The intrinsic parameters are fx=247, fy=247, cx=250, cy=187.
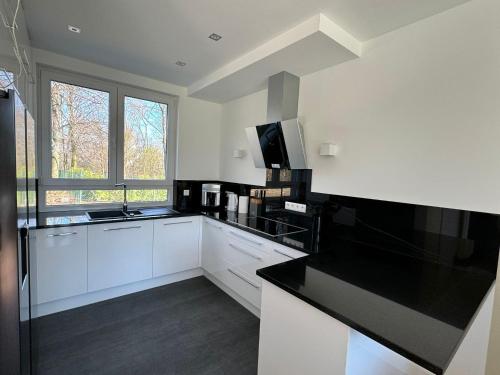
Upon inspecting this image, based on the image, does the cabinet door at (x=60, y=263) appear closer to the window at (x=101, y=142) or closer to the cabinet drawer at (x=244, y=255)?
the window at (x=101, y=142)

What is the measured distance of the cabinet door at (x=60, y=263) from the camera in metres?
2.11

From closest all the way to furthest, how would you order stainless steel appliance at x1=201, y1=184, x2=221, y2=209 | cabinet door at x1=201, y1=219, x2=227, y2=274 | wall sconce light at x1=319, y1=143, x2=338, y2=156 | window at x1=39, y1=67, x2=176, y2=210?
1. wall sconce light at x1=319, y1=143, x2=338, y2=156
2. window at x1=39, y1=67, x2=176, y2=210
3. cabinet door at x1=201, y1=219, x2=227, y2=274
4. stainless steel appliance at x1=201, y1=184, x2=221, y2=209

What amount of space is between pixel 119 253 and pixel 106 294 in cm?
46

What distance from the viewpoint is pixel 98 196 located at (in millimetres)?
2861

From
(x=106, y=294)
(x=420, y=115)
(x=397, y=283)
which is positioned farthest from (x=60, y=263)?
(x=420, y=115)

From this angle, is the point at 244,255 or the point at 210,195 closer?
the point at 244,255

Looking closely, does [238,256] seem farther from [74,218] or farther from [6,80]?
[6,80]

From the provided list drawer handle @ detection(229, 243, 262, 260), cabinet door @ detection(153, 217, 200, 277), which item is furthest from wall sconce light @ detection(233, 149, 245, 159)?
drawer handle @ detection(229, 243, 262, 260)

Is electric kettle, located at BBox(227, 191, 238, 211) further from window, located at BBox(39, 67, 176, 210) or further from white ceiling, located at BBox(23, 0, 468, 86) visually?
white ceiling, located at BBox(23, 0, 468, 86)

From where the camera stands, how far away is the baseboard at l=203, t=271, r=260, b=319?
2374mm

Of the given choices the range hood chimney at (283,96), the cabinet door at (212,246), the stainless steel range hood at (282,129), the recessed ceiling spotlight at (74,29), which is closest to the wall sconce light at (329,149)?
the stainless steel range hood at (282,129)

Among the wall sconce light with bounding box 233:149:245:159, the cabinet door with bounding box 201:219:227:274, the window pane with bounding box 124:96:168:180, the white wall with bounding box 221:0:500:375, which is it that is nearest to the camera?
the white wall with bounding box 221:0:500:375

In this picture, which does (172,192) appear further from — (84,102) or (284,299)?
(284,299)

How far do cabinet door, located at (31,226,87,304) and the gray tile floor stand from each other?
24 cm
